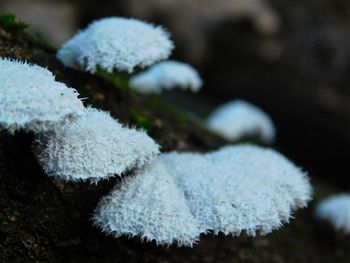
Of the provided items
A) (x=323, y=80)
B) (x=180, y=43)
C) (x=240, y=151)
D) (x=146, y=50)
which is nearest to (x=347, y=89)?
(x=323, y=80)

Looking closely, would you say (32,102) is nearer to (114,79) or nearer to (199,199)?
(199,199)

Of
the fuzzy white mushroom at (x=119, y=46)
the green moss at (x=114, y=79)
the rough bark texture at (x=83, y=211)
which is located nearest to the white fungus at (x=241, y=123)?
the rough bark texture at (x=83, y=211)

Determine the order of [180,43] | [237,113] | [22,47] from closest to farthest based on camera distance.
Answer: [22,47], [237,113], [180,43]

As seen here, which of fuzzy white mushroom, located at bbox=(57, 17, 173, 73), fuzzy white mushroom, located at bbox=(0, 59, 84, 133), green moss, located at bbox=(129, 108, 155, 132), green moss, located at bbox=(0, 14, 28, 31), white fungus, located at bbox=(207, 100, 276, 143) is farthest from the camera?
white fungus, located at bbox=(207, 100, 276, 143)

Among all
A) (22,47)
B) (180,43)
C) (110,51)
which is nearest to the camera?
(110,51)

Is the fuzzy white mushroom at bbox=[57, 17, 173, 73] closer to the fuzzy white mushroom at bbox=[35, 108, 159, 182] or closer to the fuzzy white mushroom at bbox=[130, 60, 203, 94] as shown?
the fuzzy white mushroom at bbox=[35, 108, 159, 182]

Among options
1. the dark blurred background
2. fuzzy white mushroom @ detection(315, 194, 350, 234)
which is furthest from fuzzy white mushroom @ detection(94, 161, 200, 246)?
the dark blurred background

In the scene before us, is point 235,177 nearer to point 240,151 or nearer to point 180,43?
point 240,151
